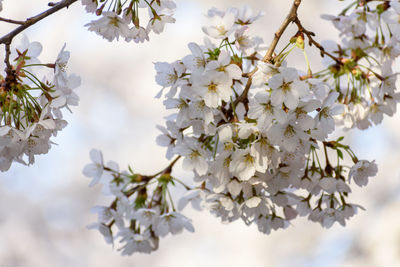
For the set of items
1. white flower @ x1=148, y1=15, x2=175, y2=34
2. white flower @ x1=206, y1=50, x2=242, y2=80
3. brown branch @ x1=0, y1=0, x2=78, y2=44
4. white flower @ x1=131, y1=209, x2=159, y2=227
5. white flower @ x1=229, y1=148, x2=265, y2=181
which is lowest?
white flower @ x1=229, y1=148, x2=265, y2=181

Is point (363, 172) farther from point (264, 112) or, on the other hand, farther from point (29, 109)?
point (29, 109)

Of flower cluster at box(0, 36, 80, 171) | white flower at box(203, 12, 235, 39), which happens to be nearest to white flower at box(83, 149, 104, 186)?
flower cluster at box(0, 36, 80, 171)

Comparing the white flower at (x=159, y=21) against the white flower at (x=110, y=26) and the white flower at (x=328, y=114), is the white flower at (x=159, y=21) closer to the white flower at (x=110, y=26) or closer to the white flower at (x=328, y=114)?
the white flower at (x=110, y=26)

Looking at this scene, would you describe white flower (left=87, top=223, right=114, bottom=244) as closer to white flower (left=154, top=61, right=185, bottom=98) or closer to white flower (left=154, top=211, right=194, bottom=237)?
white flower (left=154, top=211, right=194, bottom=237)

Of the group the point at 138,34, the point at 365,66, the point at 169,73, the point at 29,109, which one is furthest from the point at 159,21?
the point at 365,66

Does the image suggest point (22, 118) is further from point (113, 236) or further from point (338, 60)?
point (338, 60)
